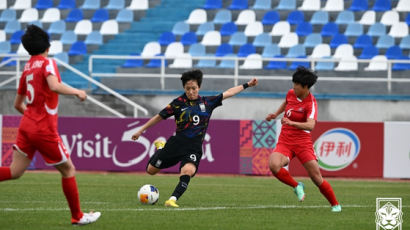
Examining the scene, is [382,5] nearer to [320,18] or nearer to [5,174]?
[320,18]

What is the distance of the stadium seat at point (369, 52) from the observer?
78.1 feet

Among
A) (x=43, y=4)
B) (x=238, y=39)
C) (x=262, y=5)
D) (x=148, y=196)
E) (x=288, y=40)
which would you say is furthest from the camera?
(x=43, y=4)

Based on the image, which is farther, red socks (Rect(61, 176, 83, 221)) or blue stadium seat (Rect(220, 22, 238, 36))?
blue stadium seat (Rect(220, 22, 238, 36))

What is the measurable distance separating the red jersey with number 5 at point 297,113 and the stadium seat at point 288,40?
13.9 meters

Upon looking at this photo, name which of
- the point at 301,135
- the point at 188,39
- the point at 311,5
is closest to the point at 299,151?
the point at 301,135

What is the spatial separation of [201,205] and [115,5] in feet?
56.7

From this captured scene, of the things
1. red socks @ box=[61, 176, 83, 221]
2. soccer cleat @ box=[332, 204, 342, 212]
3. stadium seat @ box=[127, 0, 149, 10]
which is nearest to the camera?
red socks @ box=[61, 176, 83, 221]

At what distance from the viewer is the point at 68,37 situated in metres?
26.1

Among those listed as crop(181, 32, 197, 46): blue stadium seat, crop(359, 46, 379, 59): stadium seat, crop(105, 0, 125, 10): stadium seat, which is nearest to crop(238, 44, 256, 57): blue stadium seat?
crop(181, 32, 197, 46): blue stadium seat

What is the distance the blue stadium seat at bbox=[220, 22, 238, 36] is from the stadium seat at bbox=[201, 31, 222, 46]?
238 millimetres

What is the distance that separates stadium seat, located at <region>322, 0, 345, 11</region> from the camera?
83.0 ft

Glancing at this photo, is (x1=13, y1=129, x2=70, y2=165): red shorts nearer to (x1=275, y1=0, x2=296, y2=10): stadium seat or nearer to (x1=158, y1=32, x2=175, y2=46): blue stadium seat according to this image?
(x1=158, y1=32, x2=175, y2=46): blue stadium seat

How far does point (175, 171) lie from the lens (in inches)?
738

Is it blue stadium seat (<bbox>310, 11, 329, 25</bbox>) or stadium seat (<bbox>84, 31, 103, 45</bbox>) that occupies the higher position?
blue stadium seat (<bbox>310, 11, 329, 25</bbox>)
